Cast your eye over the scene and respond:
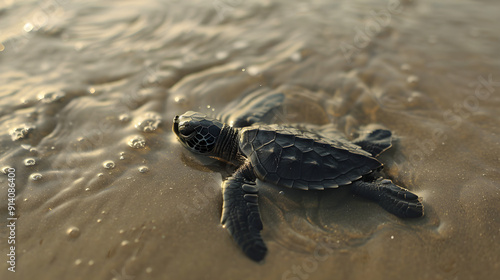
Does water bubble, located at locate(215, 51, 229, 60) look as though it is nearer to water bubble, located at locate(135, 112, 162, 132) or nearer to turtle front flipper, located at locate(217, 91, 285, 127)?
turtle front flipper, located at locate(217, 91, 285, 127)

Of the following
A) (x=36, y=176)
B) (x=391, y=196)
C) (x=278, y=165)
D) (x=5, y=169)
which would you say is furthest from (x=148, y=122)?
(x=391, y=196)

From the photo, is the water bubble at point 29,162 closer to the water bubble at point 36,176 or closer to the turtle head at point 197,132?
the water bubble at point 36,176

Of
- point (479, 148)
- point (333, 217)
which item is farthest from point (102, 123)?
point (479, 148)

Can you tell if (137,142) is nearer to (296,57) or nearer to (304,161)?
(304,161)

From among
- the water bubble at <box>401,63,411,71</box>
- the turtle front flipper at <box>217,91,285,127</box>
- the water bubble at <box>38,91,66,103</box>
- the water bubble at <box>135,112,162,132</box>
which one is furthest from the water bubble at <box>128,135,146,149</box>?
the water bubble at <box>401,63,411,71</box>

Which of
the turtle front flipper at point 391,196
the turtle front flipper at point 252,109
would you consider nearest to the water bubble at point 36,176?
the turtle front flipper at point 252,109
